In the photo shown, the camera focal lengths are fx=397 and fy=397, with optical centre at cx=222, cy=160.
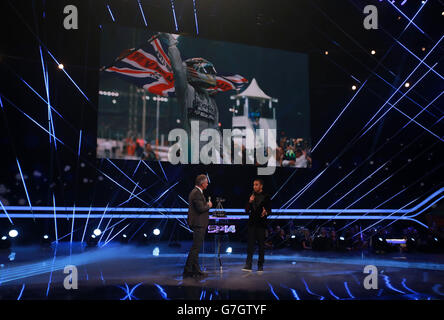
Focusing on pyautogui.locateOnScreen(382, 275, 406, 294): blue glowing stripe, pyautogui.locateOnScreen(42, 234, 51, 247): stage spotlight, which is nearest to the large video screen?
pyautogui.locateOnScreen(42, 234, 51, 247): stage spotlight

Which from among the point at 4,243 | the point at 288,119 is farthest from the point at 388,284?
the point at 4,243

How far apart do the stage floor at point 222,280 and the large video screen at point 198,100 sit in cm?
388

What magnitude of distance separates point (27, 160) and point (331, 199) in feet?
31.6

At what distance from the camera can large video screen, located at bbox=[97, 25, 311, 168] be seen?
1073 cm

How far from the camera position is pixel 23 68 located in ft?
34.3

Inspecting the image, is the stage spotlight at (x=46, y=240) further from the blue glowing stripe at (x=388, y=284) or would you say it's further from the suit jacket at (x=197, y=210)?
the blue glowing stripe at (x=388, y=284)

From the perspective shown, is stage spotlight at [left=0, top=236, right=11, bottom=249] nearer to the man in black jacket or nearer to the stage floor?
the stage floor

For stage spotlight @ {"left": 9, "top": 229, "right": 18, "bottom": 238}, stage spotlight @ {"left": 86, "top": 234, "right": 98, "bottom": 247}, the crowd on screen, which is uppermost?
the crowd on screen

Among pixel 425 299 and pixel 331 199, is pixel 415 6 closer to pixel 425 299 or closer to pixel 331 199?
pixel 331 199

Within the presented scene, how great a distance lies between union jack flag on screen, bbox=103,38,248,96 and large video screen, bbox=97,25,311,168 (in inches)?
1.1

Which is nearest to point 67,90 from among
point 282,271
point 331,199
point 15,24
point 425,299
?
point 15,24

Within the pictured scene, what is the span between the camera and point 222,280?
5449mm

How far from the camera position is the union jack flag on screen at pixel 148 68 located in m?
10.9

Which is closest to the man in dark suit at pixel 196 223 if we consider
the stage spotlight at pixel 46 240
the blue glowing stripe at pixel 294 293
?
the blue glowing stripe at pixel 294 293
